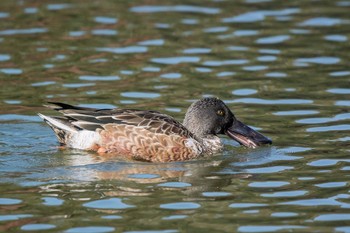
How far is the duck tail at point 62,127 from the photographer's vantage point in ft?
38.0

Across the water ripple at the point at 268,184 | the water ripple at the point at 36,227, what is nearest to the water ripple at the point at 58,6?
the water ripple at the point at 268,184

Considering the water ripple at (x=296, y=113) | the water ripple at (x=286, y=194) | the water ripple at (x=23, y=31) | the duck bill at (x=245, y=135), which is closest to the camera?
the water ripple at (x=286, y=194)

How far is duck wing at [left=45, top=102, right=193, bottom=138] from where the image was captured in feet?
37.4

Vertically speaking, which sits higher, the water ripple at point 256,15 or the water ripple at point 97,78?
the water ripple at point 256,15

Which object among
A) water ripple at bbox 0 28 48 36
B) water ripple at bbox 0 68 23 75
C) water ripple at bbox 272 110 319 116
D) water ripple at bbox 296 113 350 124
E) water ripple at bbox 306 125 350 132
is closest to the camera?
water ripple at bbox 306 125 350 132

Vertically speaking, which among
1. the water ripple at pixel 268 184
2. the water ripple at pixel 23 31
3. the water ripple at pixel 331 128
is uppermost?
the water ripple at pixel 23 31

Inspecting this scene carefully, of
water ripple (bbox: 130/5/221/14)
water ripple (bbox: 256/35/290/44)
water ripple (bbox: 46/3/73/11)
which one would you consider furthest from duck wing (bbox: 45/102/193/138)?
water ripple (bbox: 46/3/73/11)

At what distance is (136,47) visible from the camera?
15852mm

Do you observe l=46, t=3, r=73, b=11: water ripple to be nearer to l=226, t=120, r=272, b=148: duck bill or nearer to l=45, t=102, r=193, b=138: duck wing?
l=45, t=102, r=193, b=138: duck wing

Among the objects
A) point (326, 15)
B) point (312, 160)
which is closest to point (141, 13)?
point (326, 15)

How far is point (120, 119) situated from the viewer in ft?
37.6

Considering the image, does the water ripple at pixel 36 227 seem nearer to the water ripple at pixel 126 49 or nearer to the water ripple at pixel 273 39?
the water ripple at pixel 126 49

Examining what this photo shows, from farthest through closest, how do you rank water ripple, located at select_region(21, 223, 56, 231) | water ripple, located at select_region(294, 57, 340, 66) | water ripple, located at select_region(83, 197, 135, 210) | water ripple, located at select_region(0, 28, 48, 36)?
water ripple, located at select_region(0, 28, 48, 36) < water ripple, located at select_region(294, 57, 340, 66) < water ripple, located at select_region(83, 197, 135, 210) < water ripple, located at select_region(21, 223, 56, 231)

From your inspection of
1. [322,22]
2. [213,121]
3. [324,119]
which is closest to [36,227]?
[213,121]
